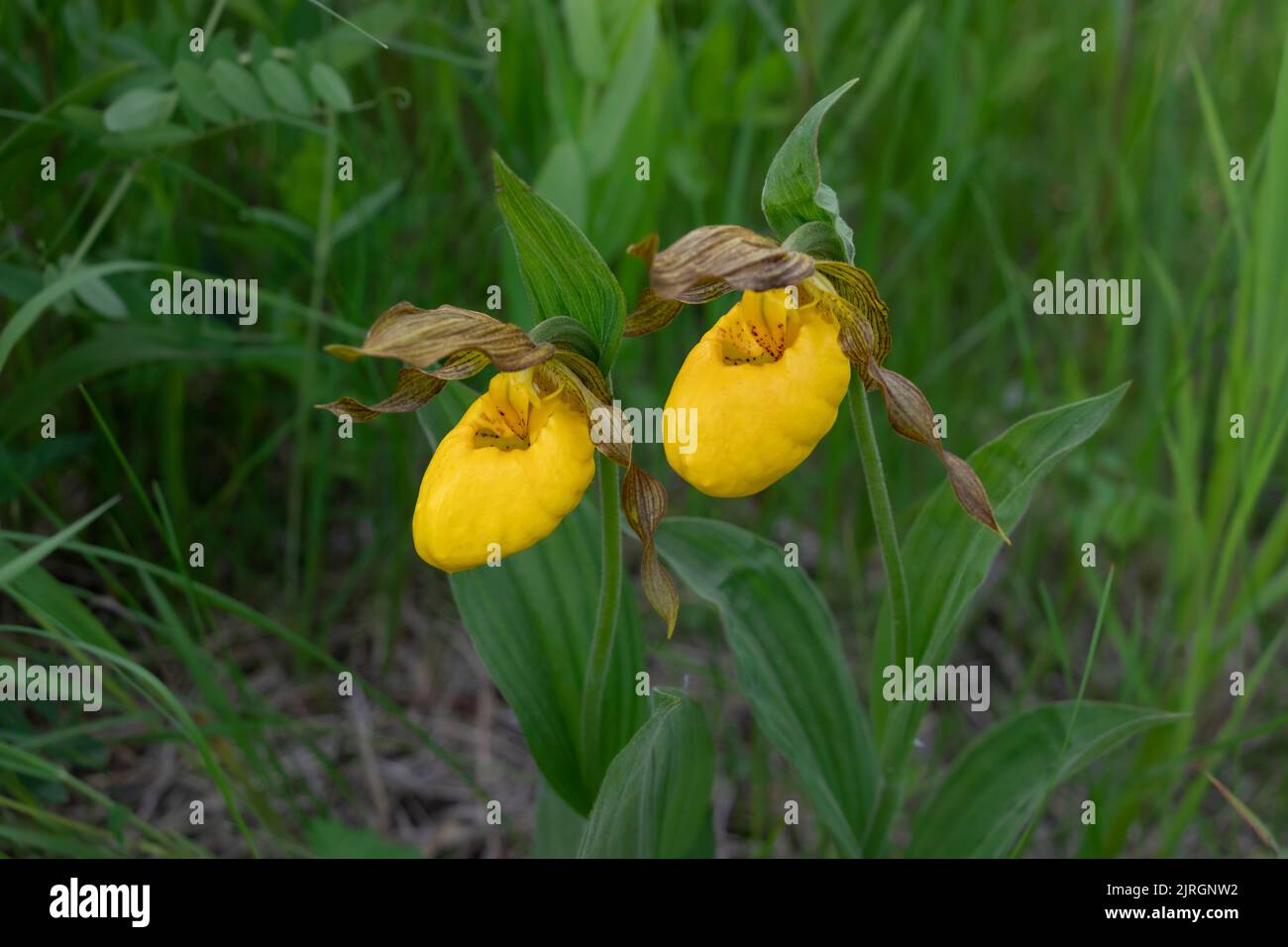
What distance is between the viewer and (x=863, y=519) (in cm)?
170

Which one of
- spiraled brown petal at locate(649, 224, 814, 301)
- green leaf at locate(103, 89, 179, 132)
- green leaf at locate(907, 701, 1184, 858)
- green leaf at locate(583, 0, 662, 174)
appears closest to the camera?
spiraled brown petal at locate(649, 224, 814, 301)

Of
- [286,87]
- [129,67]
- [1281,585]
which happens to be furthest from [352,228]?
[1281,585]

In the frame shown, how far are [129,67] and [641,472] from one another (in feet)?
2.52

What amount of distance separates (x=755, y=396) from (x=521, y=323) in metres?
0.70

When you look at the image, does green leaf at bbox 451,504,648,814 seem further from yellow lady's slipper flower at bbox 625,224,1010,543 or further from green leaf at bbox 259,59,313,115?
green leaf at bbox 259,59,313,115

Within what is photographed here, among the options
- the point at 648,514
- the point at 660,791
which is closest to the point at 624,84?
the point at 648,514

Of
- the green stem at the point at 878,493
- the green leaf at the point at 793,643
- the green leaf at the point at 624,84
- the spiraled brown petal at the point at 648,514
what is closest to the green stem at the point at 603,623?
the spiraled brown petal at the point at 648,514

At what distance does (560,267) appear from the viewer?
897mm

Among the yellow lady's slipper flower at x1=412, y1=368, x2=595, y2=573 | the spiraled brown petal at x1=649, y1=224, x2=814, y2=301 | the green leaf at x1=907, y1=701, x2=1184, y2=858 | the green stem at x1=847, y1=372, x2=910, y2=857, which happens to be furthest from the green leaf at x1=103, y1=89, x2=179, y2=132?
the green leaf at x1=907, y1=701, x2=1184, y2=858

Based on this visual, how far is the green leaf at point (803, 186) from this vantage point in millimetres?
Answer: 859

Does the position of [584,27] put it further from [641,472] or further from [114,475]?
[114,475]

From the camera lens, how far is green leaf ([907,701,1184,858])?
3.45 ft

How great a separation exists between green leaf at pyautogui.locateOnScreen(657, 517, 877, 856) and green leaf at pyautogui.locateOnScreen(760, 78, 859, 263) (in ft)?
1.07

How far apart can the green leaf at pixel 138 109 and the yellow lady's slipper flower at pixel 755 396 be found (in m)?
0.72
